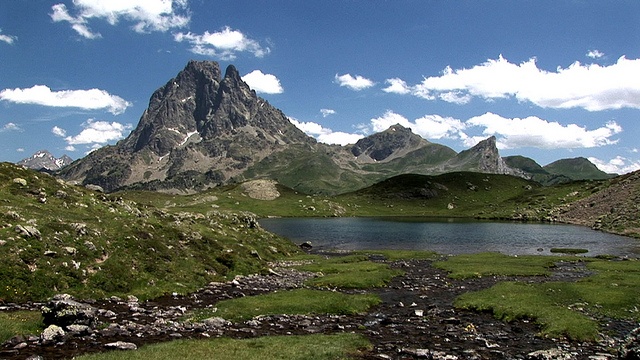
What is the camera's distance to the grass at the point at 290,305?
32.2m

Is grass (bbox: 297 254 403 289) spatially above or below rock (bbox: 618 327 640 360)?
below

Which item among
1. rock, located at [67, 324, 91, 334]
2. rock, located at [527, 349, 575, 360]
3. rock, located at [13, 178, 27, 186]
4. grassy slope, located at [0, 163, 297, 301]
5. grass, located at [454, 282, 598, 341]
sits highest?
rock, located at [13, 178, 27, 186]

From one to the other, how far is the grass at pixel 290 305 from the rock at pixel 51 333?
8248 mm

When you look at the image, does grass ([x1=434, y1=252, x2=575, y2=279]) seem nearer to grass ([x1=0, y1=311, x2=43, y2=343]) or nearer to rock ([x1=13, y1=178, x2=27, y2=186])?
grass ([x1=0, y1=311, x2=43, y2=343])

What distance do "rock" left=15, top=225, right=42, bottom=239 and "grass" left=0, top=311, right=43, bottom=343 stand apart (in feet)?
36.2

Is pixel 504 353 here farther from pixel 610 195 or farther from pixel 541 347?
pixel 610 195

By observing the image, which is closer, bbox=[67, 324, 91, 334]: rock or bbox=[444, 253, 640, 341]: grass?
bbox=[67, 324, 91, 334]: rock

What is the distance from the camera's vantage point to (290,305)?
36.2 m

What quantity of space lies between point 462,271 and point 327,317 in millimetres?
35607

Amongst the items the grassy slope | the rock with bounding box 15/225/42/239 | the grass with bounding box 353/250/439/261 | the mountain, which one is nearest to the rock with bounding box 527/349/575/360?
the grassy slope

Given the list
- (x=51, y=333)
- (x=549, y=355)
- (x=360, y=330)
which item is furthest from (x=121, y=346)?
(x=549, y=355)

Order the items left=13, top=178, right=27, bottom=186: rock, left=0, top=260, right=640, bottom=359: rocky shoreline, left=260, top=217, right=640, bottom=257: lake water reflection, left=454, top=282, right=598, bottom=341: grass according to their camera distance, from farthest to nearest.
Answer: left=260, top=217, right=640, bottom=257: lake water reflection
left=13, top=178, right=27, bottom=186: rock
left=454, top=282, right=598, bottom=341: grass
left=0, top=260, right=640, bottom=359: rocky shoreline

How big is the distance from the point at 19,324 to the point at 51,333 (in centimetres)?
234

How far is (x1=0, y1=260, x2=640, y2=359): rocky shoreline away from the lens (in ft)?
74.7
